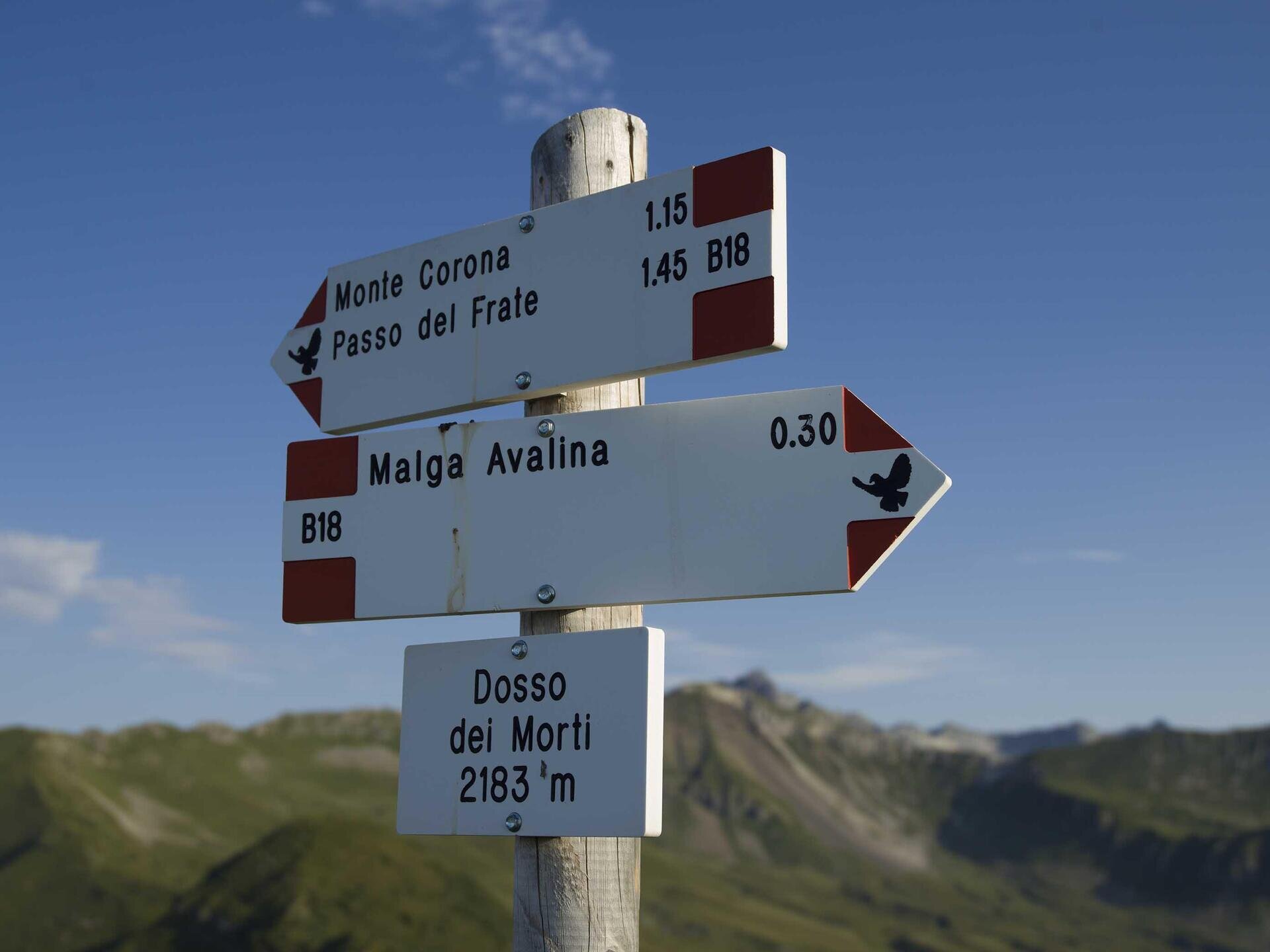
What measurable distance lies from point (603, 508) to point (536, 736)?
2.49ft

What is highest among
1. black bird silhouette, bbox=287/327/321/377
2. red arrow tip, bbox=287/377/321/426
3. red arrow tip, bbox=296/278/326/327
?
red arrow tip, bbox=296/278/326/327

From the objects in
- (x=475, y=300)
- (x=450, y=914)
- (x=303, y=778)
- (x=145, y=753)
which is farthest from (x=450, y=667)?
(x=303, y=778)

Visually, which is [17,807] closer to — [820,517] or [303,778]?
[303,778]

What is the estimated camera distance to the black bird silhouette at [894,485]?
3.61 metres

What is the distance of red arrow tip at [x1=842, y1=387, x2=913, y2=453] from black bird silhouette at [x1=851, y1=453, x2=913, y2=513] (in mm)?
53

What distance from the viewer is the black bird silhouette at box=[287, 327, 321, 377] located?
16.1 feet

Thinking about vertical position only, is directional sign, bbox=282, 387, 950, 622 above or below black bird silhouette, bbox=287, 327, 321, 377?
below

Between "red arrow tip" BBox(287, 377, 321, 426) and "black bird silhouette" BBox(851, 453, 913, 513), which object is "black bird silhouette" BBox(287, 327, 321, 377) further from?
"black bird silhouette" BBox(851, 453, 913, 513)

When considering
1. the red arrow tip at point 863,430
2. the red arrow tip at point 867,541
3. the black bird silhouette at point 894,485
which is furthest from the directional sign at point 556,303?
the red arrow tip at point 867,541

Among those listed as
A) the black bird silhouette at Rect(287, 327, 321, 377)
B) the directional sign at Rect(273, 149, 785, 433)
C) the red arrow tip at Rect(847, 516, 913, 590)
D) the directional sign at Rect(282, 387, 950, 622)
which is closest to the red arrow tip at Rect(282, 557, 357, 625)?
the directional sign at Rect(282, 387, 950, 622)

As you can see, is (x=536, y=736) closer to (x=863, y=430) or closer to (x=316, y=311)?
(x=863, y=430)

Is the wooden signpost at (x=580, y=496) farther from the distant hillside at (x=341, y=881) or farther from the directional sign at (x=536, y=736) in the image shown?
the distant hillside at (x=341, y=881)

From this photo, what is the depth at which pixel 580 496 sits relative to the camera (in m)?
4.02

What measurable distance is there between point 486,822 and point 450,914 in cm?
9227
